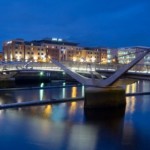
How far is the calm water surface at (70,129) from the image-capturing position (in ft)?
47.8

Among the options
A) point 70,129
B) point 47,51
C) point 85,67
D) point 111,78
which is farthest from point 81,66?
point 47,51

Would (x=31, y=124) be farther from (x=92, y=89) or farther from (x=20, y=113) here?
(x=92, y=89)

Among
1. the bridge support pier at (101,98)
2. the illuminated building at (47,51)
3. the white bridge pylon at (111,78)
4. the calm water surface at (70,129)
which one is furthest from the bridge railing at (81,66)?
the illuminated building at (47,51)

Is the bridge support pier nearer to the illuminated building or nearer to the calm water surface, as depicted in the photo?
the calm water surface

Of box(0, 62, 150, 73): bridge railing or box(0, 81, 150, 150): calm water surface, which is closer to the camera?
box(0, 81, 150, 150): calm water surface

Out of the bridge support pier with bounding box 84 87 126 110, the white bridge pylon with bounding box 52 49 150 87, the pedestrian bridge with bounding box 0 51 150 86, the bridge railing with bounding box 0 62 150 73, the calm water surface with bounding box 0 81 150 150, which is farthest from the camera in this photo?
the bridge support pier with bounding box 84 87 126 110

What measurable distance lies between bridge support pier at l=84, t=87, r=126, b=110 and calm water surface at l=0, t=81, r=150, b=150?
79 centimetres

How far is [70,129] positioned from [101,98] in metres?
5.93

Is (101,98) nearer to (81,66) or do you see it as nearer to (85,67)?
(85,67)

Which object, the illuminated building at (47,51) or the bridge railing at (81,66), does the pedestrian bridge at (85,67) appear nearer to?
the bridge railing at (81,66)

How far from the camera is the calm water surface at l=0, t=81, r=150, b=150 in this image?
1458 cm

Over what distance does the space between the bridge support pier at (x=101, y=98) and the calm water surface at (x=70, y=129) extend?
0.79m

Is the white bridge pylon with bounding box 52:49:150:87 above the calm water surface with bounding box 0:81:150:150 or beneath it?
above

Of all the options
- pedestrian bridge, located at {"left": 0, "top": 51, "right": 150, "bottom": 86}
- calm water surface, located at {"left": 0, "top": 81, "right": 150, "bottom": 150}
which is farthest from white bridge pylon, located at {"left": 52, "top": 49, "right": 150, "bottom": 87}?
calm water surface, located at {"left": 0, "top": 81, "right": 150, "bottom": 150}
